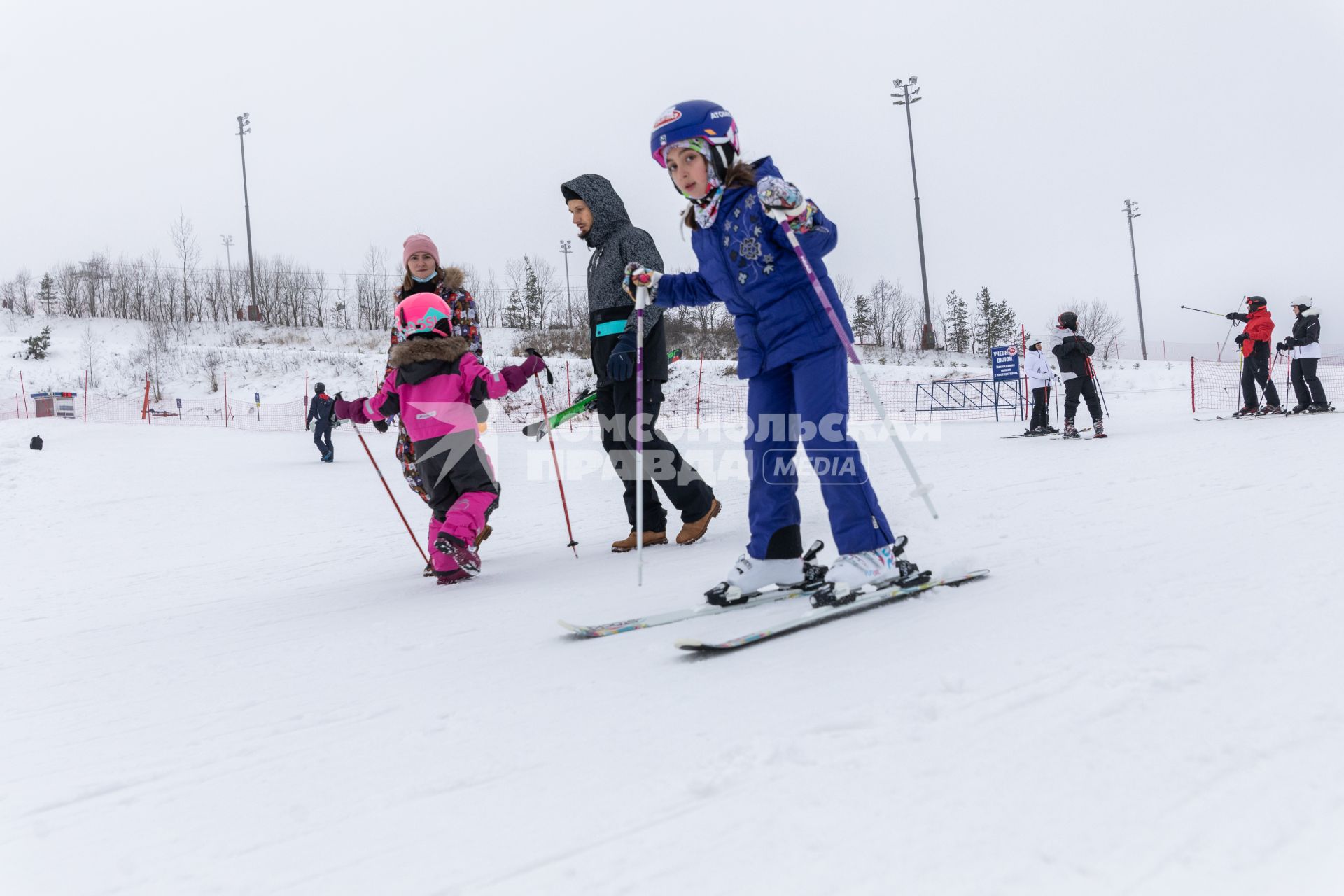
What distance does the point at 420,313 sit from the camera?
359 cm

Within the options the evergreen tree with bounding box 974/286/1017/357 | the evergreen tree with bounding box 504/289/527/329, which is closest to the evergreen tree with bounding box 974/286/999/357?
the evergreen tree with bounding box 974/286/1017/357

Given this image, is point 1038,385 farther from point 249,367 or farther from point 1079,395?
point 249,367

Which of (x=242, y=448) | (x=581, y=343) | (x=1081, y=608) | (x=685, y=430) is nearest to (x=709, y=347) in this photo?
(x=581, y=343)

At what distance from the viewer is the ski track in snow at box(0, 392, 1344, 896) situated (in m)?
1.06

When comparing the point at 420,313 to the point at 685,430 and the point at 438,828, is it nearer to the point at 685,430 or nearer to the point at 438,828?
the point at 438,828

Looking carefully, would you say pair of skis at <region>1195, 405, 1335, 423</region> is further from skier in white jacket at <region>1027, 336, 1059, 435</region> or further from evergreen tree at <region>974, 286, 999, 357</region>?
evergreen tree at <region>974, 286, 999, 357</region>

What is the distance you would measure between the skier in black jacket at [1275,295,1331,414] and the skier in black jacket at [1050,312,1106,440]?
9.59ft

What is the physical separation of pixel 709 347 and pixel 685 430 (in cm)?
2251

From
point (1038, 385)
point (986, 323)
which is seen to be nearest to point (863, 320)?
point (986, 323)

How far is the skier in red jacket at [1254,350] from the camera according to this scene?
33.8ft

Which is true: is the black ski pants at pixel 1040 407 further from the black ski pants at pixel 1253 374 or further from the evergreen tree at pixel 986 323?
the evergreen tree at pixel 986 323

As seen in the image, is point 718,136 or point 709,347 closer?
point 718,136

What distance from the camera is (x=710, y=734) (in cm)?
144

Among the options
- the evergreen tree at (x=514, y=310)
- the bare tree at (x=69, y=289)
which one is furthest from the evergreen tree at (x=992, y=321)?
the bare tree at (x=69, y=289)
